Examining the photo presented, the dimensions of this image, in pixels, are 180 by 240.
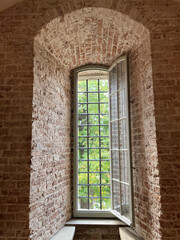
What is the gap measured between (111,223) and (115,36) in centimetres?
303

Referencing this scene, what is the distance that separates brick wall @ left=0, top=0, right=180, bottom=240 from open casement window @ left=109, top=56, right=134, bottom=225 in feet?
0.49

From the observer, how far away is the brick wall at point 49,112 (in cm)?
241

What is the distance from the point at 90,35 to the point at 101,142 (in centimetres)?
199

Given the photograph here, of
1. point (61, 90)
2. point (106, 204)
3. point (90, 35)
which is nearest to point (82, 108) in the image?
point (61, 90)

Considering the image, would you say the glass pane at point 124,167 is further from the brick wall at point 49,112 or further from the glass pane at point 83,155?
the glass pane at point 83,155

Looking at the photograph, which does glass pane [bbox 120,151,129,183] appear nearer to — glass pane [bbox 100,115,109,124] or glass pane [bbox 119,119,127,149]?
glass pane [bbox 119,119,127,149]

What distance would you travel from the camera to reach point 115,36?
317 centimetres

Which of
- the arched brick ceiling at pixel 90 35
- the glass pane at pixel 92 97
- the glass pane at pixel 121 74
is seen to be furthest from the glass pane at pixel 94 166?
the arched brick ceiling at pixel 90 35

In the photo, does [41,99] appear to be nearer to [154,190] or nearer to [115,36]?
[115,36]

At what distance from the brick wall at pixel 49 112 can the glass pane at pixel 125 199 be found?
0.53 ft

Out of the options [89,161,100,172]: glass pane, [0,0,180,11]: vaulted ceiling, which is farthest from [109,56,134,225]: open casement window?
[0,0,180,11]: vaulted ceiling

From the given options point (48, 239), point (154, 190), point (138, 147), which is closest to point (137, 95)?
point (138, 147)

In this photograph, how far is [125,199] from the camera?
312 centimetres

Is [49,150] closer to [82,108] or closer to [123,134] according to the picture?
[123,134]
